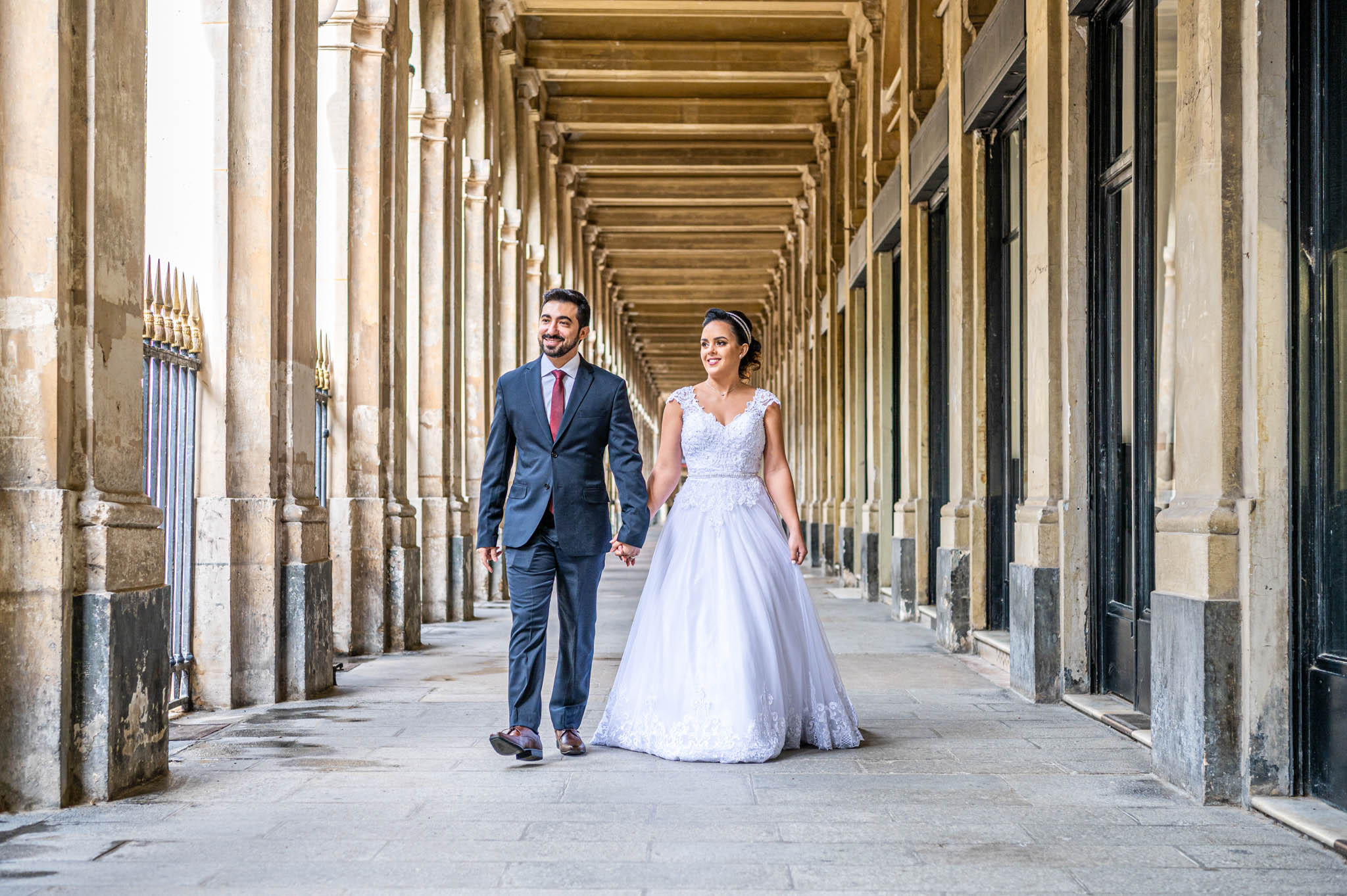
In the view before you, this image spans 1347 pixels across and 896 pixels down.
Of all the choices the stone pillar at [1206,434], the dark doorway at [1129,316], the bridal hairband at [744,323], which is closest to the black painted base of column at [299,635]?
the bridal hairband at [744,323]

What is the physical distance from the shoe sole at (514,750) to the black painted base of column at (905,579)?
750cm

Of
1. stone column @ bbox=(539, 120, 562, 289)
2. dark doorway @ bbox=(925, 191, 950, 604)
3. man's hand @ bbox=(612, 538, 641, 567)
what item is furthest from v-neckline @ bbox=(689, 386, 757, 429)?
stone column @ bbox=(539, 120, 562, 289)

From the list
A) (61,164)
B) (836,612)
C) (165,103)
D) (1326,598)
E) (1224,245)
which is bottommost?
(836,612)

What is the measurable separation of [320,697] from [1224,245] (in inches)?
202

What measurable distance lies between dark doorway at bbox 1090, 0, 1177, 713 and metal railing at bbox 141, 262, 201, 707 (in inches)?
186

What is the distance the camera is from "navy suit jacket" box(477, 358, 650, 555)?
5.55m

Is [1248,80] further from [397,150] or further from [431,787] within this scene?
[397,150]

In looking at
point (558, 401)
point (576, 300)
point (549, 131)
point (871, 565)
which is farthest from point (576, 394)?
point (549, 131)

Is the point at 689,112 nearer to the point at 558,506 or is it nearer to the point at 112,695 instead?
the point at 558,506

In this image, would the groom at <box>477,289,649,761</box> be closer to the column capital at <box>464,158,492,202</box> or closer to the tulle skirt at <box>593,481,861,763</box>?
the tulle skirt at <box>593,481,861,763</box>

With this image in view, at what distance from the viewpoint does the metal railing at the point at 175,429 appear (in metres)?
6.78

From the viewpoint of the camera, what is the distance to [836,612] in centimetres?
1378

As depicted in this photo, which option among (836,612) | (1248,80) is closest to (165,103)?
(1248,80)

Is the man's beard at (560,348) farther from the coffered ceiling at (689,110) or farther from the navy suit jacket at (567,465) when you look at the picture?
the coffered ceiling at (689,110)
